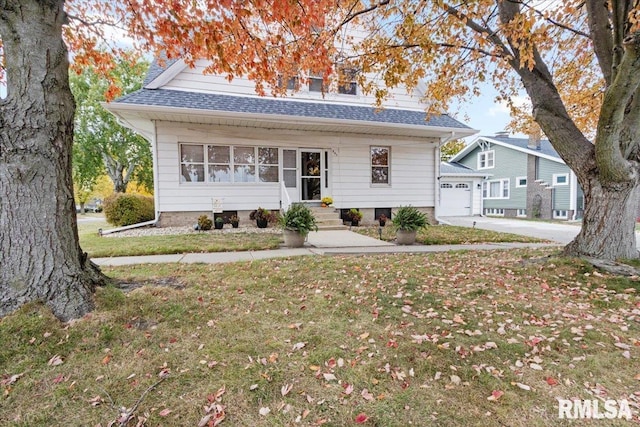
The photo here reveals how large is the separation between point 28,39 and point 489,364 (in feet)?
15.5

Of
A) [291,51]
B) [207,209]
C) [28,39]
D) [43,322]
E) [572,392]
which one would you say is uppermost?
[291,51]

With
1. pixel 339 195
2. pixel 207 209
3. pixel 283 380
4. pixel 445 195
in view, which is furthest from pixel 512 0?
pixel 445 195

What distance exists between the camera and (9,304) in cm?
259

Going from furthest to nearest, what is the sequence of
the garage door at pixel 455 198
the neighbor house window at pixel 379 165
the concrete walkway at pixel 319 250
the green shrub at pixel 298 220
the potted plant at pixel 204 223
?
the garage door at pixel 455 198, the neighbor house window at pixel 379 165, the potted plant at pixel 204 223, the green shrub at pixel 298 220, the concrete walkway at pixel 319 250

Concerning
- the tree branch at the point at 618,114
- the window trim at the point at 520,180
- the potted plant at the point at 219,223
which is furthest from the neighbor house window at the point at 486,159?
the potted plant at the point at 219,223

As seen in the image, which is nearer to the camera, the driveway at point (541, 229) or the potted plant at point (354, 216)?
the driveway at point (541, 229)

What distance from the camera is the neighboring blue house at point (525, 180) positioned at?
17656mm

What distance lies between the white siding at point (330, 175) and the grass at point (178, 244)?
7.85 feet

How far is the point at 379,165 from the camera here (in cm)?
1216

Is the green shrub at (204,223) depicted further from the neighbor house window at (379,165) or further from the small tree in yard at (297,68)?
the neighbor house window at (379,165)

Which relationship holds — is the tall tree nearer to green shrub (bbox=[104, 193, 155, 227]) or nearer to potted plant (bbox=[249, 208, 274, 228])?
green shrub (bbox=[104, 193, 155, 227])

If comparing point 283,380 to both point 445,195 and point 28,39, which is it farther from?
point 445,195

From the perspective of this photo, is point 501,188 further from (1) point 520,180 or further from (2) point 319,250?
(2) point 319,250

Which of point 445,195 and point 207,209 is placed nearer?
point 207,209
